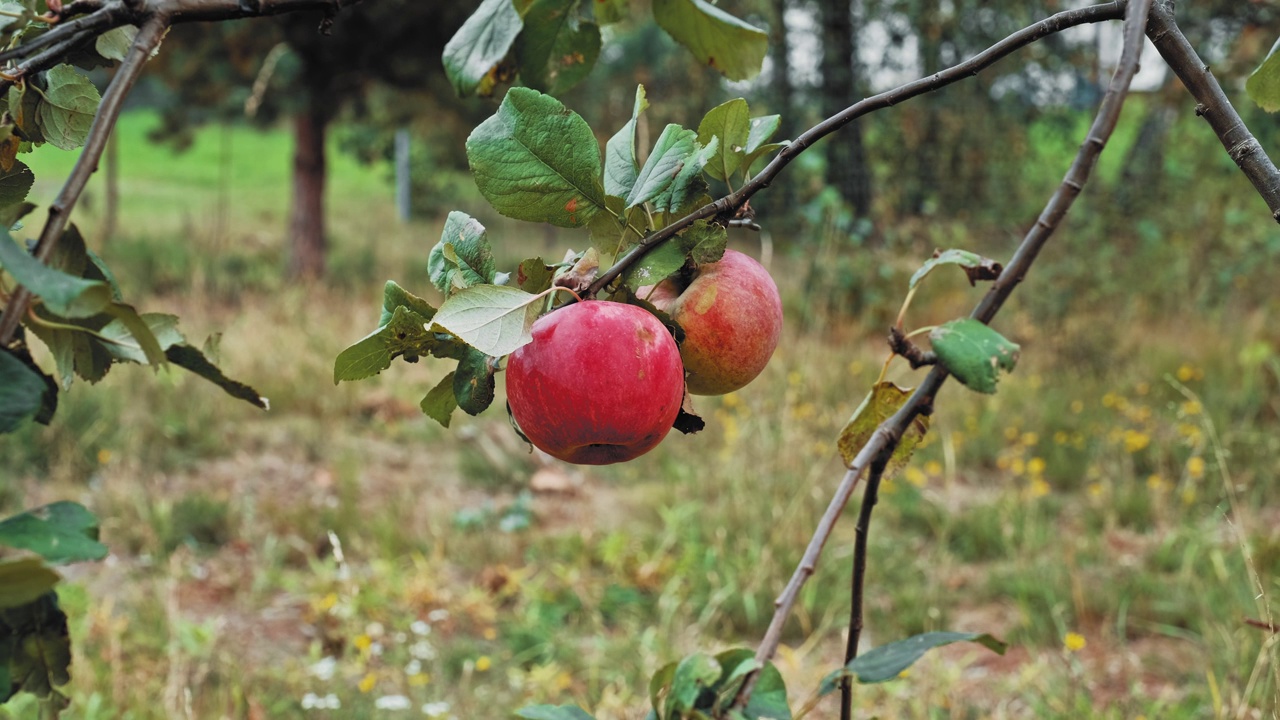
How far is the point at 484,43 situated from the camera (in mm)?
590

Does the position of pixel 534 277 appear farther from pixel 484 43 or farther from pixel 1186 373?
pixel 1186 373

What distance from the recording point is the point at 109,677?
162 cm

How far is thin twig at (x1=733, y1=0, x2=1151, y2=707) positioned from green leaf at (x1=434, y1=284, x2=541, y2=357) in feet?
0.55

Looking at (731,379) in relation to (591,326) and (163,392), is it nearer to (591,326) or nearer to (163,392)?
(591,326)

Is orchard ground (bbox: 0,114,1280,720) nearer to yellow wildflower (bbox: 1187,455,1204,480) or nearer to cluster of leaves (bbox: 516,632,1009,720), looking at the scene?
yellow wildflower (bbox: 1187,455,1204,480)

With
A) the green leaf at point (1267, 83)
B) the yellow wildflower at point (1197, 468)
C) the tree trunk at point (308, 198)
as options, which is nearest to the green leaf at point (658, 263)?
the green leaf at point (1267, 83)

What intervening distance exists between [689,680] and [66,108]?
0.39 meters

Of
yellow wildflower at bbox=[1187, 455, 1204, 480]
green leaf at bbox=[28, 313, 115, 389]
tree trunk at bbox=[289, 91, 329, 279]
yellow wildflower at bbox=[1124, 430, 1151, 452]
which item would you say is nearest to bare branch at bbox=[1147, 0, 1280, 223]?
green leaf at bbox=[28, 313, 115, 389]

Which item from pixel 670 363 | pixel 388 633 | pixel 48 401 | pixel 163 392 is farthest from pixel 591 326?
pixel 163 392

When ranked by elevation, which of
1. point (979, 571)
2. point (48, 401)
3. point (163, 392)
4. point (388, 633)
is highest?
point (48, 401)

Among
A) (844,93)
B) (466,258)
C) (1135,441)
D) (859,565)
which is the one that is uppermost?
(466,258)

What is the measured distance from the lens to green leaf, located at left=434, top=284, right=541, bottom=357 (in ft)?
1.28

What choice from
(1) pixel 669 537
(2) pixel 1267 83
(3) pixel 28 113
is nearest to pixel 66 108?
(3) pixel 28 113

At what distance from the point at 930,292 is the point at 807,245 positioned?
53 cm
